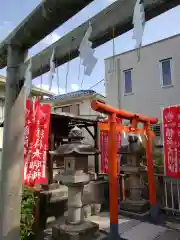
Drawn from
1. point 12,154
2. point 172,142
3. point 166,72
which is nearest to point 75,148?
point 12,154

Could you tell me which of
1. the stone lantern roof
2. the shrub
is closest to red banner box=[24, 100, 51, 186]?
the shrub

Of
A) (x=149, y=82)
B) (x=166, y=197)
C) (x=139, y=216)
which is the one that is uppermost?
(x=149, y=82)

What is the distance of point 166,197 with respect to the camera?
7.70 m

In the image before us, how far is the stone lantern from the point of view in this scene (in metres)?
5.05

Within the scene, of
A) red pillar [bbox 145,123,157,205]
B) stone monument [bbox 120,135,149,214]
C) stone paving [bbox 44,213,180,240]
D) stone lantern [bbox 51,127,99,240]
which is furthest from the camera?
stone monument [bbox 120,135,149,214]

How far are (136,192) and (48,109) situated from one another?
479 cm

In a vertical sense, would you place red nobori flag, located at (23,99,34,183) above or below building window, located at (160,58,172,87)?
below

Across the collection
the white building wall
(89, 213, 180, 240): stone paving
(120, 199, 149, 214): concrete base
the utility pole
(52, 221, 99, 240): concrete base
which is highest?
the white building wall

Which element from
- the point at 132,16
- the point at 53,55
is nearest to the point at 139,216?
the point at 53,55

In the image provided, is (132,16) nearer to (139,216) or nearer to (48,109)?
(48,109)

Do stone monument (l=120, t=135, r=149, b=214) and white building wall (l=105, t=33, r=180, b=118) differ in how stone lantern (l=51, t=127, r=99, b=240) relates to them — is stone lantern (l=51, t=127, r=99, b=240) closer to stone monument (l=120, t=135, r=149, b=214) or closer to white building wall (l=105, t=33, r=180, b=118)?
stone monument (l=120, t=135, r=149, b=214)

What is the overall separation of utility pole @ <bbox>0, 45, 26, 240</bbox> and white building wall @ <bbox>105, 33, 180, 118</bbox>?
8990 mm

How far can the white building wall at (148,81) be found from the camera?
12.9m

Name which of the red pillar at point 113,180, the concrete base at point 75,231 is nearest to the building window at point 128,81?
the red pillar at point 113,180
